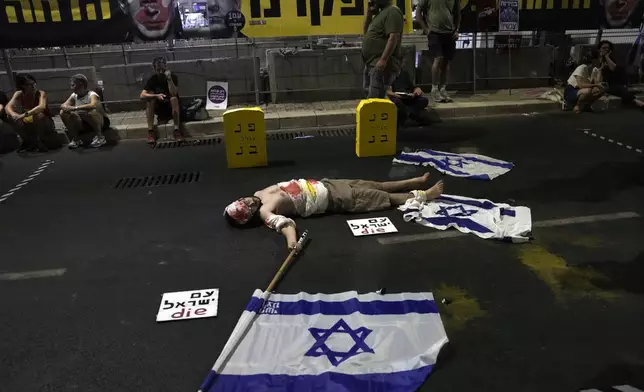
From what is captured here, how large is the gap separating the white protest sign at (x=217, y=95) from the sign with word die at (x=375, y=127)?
3507 millimetres

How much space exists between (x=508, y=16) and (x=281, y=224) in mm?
7549

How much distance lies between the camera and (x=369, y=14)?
286 inches

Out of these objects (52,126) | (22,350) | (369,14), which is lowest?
(22,350)

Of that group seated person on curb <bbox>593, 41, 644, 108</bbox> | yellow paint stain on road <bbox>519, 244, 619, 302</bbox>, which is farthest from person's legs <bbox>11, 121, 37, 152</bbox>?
seated person on curb <bbox>593, 41, 644, 108</bbox>

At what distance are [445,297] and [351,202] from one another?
5.44ft

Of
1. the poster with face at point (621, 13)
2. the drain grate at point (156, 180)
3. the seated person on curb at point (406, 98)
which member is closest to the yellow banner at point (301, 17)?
the seated person on curb at point (406, 98)

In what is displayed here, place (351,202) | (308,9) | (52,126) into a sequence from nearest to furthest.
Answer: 1. (351,202)
2. (52,126)
3. (308,9)

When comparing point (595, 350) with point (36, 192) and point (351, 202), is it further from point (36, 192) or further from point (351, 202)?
point (36, 192)

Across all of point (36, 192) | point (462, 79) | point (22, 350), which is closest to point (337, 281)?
point (22, 350)

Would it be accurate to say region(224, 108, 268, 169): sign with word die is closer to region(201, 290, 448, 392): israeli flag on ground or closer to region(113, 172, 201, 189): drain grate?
region(113, 172, 201, 189): drain grate

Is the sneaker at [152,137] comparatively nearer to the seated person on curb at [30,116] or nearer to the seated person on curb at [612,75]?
the seated person on curb at [30,116]

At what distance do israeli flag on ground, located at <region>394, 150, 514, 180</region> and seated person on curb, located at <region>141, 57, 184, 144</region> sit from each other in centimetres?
379

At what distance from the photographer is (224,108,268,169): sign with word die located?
6352 millimetres

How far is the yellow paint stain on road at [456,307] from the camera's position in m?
3.17
